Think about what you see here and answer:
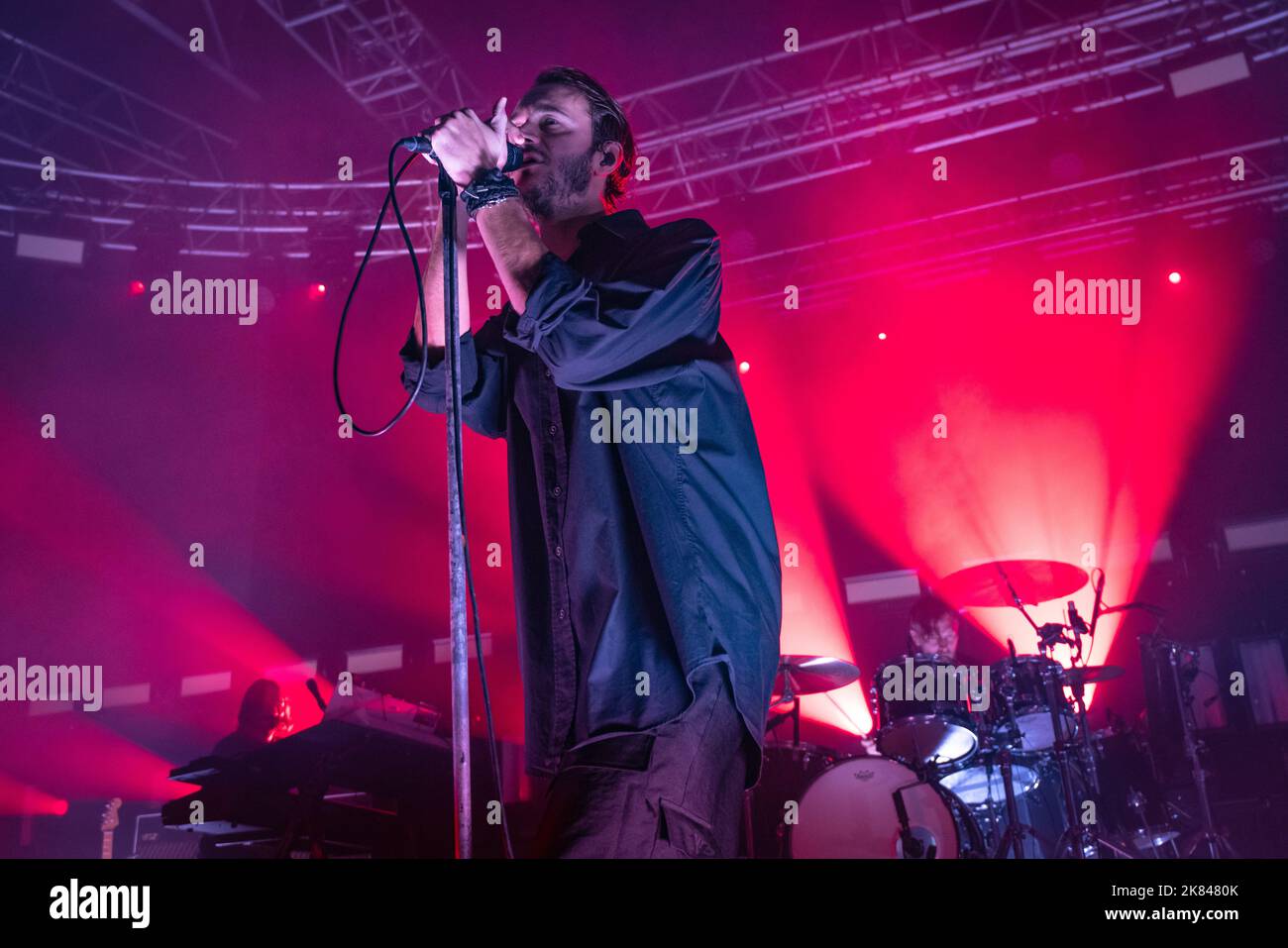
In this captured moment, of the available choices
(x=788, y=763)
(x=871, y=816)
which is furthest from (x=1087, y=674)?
(x=788, y=763)

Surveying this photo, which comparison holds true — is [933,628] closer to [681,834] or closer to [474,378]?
[474,378]

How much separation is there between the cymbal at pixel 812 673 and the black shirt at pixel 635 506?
3.77 m

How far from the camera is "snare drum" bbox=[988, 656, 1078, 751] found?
19.4 feet

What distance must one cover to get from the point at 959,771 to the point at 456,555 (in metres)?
5.26

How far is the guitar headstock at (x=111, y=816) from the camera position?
6.75 meters

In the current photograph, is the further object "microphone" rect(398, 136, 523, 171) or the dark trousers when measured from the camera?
"microphone" rect(398, 136, 523, 171)

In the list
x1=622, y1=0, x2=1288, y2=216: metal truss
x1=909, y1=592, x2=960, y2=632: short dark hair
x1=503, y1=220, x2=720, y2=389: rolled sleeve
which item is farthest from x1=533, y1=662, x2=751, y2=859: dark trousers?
x1=622, y1=0, x2=1288, y2=216: metal truss

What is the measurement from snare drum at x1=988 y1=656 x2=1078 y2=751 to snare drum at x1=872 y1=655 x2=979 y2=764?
0.71 ft

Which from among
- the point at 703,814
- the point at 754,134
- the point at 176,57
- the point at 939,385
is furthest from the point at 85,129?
the point at 703,814

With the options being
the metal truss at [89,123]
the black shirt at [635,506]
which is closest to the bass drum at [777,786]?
the black shirt at [635,506]

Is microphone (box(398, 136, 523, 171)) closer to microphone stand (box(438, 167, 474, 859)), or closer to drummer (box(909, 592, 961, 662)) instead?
microphone stand (box(438, 167, 474, 859))

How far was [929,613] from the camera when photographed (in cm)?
695

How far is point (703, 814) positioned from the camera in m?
1.52
